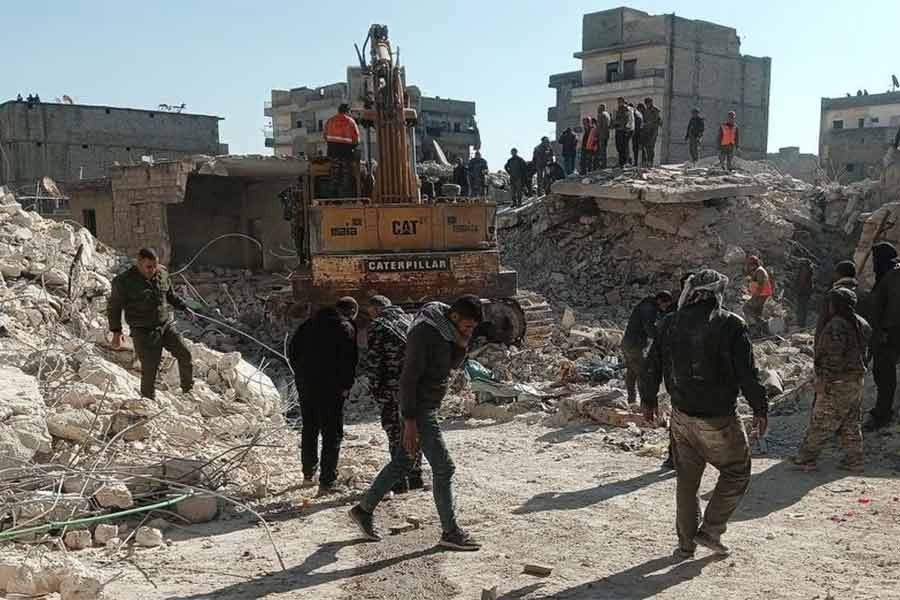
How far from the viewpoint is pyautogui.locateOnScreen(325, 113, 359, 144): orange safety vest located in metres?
10.9

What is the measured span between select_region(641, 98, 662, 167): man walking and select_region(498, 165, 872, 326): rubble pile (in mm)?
583

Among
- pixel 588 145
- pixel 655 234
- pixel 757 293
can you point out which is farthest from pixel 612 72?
pixel 757 293

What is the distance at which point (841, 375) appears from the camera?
5.86m

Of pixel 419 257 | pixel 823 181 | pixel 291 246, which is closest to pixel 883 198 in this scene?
pixel 823 181

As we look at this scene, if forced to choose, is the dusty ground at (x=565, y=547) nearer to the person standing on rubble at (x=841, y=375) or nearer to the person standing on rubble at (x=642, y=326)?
the person standing on rubble at (x=841, y=375)

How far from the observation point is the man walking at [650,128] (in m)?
17.1

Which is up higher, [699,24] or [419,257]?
[699,24]

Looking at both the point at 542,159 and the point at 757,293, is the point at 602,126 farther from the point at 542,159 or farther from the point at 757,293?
the point at 757,293

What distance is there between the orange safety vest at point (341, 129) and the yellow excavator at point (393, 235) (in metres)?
0.40

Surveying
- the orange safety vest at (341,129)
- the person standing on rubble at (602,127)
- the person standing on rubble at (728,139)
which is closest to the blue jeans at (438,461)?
the orange safety vest at (341,129)

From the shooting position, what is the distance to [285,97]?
44938 millimetres

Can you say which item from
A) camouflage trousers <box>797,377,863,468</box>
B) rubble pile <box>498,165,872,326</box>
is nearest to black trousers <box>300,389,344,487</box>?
camouflage trousers <box>797,377,863,468</box>

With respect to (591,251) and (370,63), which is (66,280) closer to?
(370,63)

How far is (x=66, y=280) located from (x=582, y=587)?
7.89m
